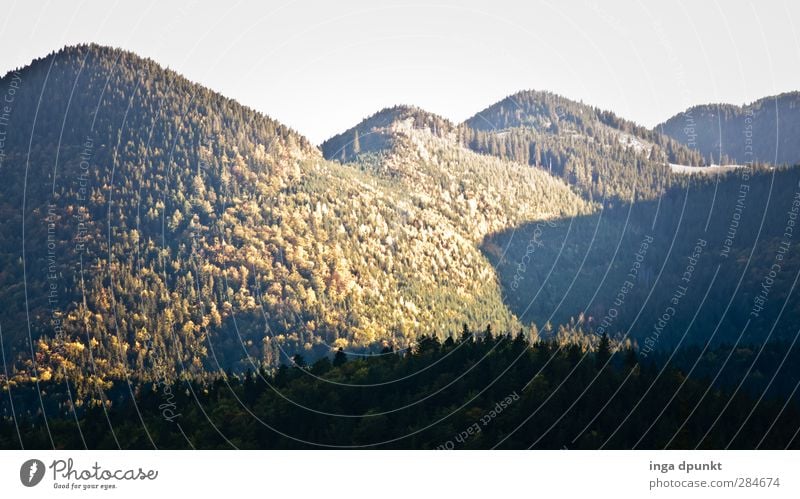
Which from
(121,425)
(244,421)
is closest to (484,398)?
(244,421)

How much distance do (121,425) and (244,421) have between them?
23.4 metres

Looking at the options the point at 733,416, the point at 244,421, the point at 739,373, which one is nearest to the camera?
the point at 733,416

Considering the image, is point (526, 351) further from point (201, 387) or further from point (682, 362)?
point (682, 362)

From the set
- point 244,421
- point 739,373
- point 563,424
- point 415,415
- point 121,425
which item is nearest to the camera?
point 563,424

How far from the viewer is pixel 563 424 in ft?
254

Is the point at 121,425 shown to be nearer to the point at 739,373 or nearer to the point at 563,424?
the point at 563,424

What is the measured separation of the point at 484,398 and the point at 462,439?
13.7m

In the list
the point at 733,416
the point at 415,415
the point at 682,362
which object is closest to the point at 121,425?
the point at 415,415

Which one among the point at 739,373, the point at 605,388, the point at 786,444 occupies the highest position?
the point at 605,388

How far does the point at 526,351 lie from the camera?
106500 millimetres

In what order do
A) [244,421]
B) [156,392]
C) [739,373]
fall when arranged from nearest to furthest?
[244,421] < [156,392] < [739,373]

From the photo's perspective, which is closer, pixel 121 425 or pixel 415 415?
pixel 415 415

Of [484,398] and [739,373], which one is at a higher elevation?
[484,398]

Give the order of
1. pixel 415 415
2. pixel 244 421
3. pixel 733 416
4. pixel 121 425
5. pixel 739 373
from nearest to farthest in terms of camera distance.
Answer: pixel 733 416
pixel 415 415
pixel 244 421
pixel 121 425
pixel 739 373
